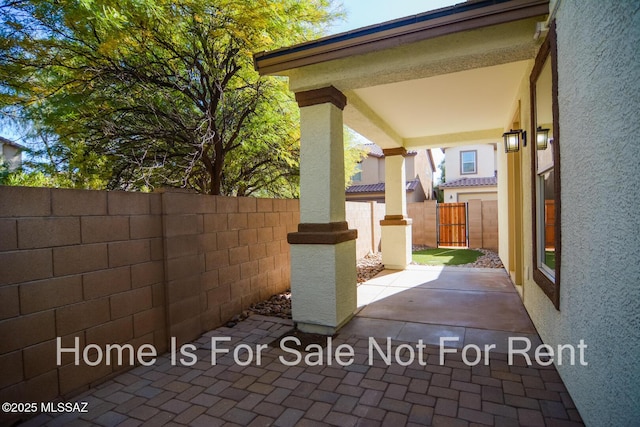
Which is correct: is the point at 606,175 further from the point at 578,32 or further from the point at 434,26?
the point at 434,26

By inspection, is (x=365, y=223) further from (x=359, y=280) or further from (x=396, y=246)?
(x=359, y=280)

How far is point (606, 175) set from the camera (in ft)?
5.91

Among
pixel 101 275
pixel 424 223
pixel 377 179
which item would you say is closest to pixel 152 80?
pixel 101 275

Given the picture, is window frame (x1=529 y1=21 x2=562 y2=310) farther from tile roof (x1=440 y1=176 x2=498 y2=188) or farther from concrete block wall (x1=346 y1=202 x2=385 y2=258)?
tile roof (x1=440 y1=176 x2=498 y2=188)

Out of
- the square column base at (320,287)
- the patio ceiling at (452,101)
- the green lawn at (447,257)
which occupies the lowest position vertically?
the green lawn at (447,257)

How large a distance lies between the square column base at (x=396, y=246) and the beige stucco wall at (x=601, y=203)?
199 inches

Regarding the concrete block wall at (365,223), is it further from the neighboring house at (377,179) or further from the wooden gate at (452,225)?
the neighboring house at (377,179)

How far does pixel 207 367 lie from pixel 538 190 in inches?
153

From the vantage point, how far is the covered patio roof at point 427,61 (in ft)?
10.1

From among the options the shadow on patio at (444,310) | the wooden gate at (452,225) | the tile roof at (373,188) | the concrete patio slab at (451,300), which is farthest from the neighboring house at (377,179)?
the shadow on patio at (444,310)

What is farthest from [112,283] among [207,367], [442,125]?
[442,125]

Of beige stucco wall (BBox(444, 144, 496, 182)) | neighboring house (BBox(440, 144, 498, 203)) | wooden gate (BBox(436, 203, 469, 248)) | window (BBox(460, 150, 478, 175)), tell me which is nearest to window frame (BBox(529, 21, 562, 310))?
wooden gate (BBox(436, 203, 469, 248))

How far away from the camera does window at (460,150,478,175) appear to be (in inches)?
778

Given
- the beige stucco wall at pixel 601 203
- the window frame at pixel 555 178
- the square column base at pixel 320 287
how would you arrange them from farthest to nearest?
the square column base at pixel 320 287 → the window frame at pixel 555 178 → the beige stucco wall at pixel 601 203
